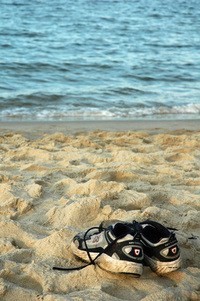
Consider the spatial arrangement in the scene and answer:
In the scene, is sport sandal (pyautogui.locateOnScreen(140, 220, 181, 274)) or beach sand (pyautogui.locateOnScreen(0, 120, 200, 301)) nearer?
beach sand (pyautogui.locateOnScreen(0, 120, 200, 301))

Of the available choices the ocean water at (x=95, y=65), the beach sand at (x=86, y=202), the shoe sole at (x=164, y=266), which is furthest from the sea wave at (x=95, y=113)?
the shoe sole at (x=164, y=266)

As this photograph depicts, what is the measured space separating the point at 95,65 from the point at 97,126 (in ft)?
15.6

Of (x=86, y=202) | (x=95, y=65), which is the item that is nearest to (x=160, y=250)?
(x=86, y=202)

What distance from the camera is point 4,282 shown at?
7.71 feet

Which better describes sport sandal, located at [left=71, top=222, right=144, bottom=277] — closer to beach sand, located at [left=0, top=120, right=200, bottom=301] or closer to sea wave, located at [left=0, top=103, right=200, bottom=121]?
beach sand, located at [left=0, top=120, right=200, bottom=301]

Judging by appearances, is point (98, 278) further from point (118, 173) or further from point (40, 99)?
point (40, 99)

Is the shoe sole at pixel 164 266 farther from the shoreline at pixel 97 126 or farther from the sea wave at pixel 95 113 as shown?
the sea wave at pixel 95 113

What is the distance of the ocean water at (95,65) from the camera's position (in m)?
7.92

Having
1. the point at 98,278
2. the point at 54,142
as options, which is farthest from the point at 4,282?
the point at 54,142

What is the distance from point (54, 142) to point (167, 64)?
23.7ft

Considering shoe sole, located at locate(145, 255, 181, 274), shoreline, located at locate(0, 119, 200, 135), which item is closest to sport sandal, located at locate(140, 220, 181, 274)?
shoe sole, located at locate(145, 255, 181, 274)

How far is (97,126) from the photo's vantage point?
263 inches

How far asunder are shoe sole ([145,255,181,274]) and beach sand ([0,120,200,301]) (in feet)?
0.10

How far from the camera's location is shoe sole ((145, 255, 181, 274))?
2533 mm
